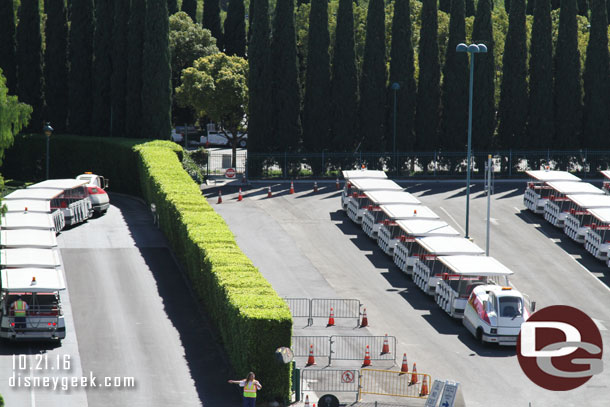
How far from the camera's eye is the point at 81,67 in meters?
65.6

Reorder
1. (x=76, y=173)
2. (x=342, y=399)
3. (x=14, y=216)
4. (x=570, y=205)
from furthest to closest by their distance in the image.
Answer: (x=76, y=173) → (x=570, y=205) → (x=14, y=216) → (x=342, y=399)

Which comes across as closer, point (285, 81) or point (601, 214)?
point (601, 214)

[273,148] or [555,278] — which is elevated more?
[273,148]

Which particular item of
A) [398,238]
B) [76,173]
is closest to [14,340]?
[398,238]

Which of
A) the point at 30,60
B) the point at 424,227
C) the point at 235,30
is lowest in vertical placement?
the point at 424,227

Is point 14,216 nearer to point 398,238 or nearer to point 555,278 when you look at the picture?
point 398,238

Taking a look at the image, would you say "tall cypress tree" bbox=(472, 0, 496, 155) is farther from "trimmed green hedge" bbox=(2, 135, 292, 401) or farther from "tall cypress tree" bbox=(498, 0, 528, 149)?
"trimmed green hedge" bbox=(2, 135, 292, 401)

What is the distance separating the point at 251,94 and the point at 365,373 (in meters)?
36.5

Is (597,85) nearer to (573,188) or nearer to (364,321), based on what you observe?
(573,188)

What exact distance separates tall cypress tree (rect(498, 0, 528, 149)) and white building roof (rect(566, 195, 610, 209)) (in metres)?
18.5

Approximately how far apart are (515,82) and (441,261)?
31.3 m

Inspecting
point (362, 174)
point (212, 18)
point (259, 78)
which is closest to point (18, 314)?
point (362, 174)

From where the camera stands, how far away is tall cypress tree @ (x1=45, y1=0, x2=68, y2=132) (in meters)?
66.3

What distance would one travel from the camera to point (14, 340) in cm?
2961
